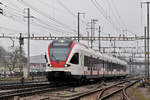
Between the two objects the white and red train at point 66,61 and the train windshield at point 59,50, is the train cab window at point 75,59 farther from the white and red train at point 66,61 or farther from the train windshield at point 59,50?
the train windshield at point 59,50

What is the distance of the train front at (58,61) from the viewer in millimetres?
24000

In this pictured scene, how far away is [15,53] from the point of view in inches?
3248

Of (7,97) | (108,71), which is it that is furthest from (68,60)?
(108,71)

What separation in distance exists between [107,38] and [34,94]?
36.4 metres

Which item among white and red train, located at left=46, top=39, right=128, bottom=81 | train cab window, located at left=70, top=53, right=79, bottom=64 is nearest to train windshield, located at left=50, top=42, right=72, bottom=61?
white and red train, located at left=46, top=39, right=128, bottom=81

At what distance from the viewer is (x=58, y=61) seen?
24250 mm

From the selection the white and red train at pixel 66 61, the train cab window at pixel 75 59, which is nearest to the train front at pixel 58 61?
the white and red train at pixel 66 61

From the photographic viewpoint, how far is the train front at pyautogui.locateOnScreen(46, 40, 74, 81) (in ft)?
78.7

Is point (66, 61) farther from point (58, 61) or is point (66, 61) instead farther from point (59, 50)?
point (59, 50)

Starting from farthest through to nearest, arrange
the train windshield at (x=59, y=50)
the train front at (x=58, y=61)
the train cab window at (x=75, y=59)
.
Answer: the train cab window at (x=75, y=59) < the train windshield at (x=59, y=50) < the train front at (x=58, y=61)

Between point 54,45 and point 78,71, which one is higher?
point 54,45

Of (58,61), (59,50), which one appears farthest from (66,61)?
(59,50)

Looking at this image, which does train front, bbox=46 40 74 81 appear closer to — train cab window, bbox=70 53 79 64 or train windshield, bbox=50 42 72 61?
train windshield, bbox=50 42 72 61

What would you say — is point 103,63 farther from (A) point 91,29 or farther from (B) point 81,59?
(A) point 91,29
